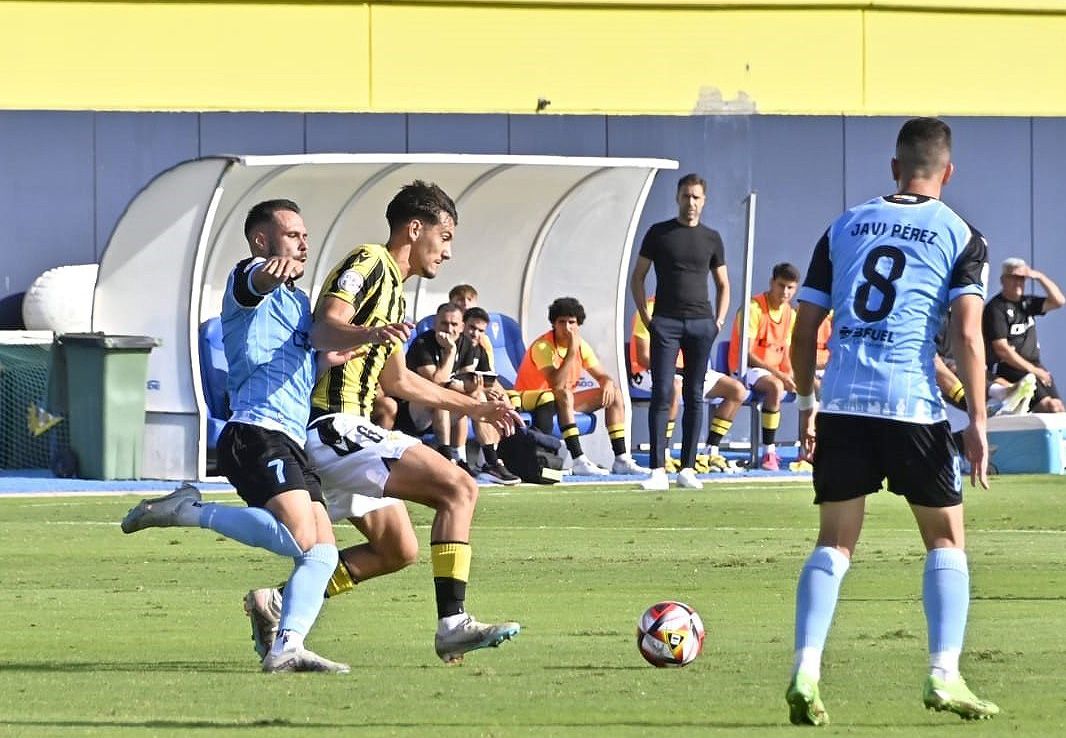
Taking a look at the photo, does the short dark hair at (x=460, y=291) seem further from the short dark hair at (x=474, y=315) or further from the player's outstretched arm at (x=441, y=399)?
the player's outstretched arm at (x=441, y=399)

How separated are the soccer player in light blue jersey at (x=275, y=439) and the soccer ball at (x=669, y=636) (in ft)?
3.84

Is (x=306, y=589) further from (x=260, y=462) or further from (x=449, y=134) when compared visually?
(x=449, y=134)

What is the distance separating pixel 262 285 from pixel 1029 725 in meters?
3.26

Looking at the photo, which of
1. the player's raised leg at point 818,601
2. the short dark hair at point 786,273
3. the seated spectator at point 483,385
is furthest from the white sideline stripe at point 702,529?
the player's raised leg at point 818,601

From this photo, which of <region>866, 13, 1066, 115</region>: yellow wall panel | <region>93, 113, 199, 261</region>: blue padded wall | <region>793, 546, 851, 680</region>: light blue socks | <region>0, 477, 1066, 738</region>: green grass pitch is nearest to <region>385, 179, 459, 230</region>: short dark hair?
<region>0, 477, 1066, 738</region>: green grass pitch

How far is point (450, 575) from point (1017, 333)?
47.6 feet

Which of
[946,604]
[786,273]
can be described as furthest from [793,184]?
[946,604]

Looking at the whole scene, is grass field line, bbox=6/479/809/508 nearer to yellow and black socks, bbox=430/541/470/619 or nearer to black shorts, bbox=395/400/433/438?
black shorts, bbox=395/400/433/438

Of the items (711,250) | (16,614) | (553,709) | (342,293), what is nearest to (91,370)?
(711,250)

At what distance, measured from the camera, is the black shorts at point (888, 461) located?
23.5 ft

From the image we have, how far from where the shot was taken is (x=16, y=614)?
10.5m

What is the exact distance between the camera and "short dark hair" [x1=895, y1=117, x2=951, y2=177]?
729 centimetres

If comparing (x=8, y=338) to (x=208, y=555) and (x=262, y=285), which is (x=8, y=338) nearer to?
(x=208, y=555)

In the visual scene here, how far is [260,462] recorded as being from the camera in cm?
839
